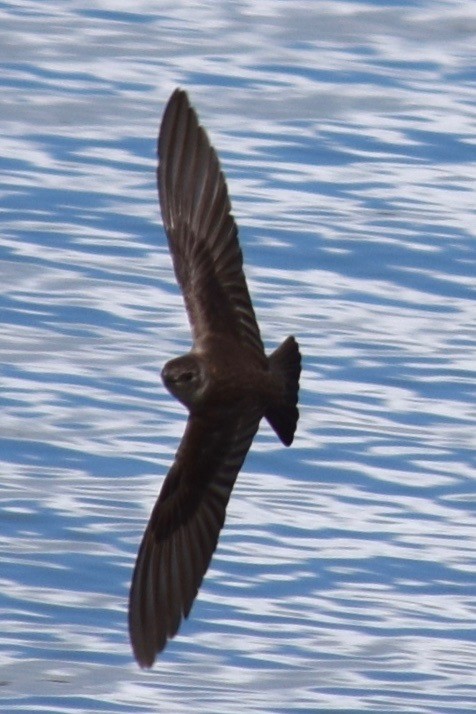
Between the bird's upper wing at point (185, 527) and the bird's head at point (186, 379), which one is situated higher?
the bird's head at point (186, 379)

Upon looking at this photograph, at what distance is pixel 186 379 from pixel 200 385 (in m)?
0.06

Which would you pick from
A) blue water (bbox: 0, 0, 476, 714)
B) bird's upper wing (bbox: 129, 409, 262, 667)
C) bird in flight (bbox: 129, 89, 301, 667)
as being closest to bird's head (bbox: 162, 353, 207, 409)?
bird in flight (bbox: 129, 89, 301, 667)

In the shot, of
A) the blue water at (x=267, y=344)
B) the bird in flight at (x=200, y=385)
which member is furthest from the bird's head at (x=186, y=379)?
the blue water at (x=267, y=344)

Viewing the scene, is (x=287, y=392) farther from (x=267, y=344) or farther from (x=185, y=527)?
(x=267, y=344)

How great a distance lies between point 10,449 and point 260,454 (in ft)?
2.65

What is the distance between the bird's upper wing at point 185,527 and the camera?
6172mm

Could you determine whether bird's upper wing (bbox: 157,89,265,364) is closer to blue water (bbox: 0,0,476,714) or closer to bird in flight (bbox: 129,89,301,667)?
bird in flight (bbox: 129,89,301,667)

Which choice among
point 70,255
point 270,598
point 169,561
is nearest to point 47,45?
point 70,255

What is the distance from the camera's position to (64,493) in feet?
26.3

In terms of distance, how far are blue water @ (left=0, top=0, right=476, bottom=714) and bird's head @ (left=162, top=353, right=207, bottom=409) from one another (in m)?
1.27

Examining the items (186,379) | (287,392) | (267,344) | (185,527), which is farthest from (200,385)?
(267,344)

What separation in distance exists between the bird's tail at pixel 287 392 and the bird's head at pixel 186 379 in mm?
189

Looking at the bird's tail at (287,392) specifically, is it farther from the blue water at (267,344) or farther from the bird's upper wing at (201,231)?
the blue water at (267,344)

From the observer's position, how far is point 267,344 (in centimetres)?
904
